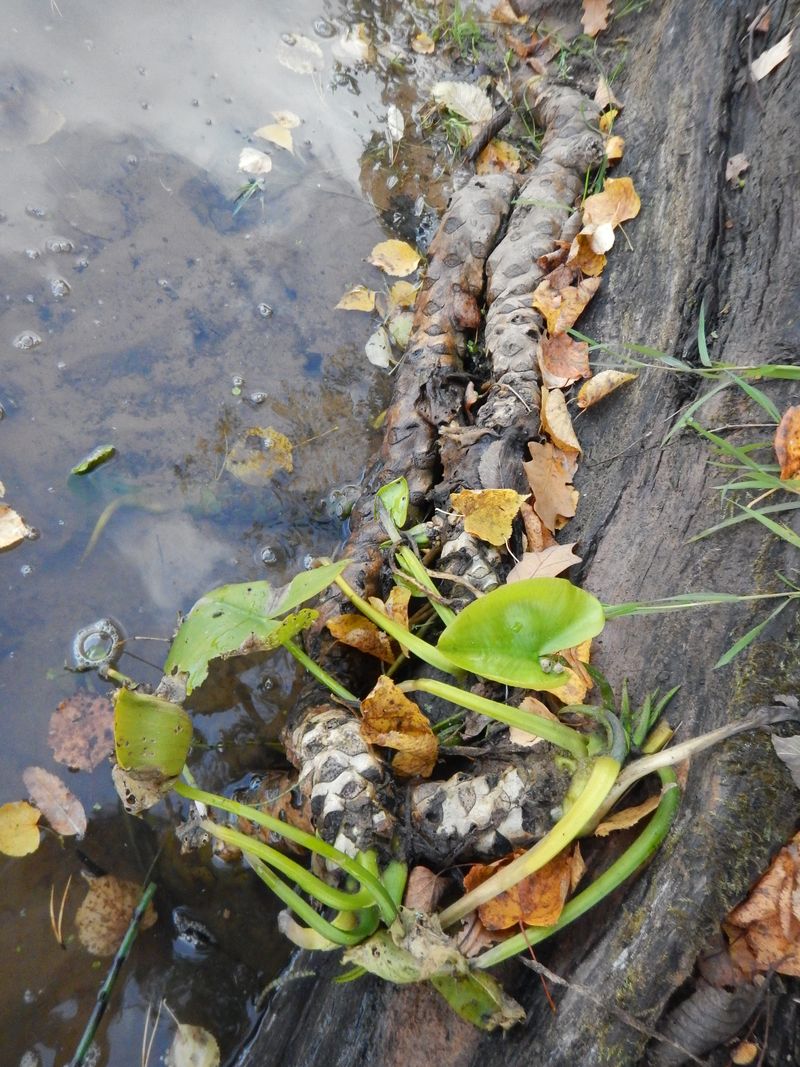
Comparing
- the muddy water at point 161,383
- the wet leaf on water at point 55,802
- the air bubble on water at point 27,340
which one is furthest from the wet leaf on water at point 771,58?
the wet leaf on water at point 55,802

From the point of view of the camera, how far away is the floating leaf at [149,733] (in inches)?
38.8

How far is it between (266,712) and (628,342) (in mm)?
1217

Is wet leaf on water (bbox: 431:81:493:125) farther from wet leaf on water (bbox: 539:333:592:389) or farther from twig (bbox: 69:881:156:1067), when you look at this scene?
twig (bbox: 69:881:156:1067)

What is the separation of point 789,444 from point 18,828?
Result: 167 cm

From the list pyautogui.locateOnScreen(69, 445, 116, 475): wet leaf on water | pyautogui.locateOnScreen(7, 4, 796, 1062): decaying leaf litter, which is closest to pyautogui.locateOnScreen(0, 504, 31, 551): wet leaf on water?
pyautogui.locateOnScreen(69, 445, 116, 475): wet leaf on water

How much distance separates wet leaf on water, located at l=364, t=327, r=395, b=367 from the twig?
4.91ft

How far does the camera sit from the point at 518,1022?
3.37 feet

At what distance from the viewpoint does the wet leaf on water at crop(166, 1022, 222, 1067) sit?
1340 mm

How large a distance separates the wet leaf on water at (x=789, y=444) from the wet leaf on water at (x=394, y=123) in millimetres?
1999

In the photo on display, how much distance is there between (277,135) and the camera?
237cm

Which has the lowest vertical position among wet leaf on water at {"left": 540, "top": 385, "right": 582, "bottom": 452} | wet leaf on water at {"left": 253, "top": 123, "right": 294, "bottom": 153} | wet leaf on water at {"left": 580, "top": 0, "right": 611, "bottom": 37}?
wet leaf on water at {"left": 540, "top": 385, "right": 582, "bottom": 452}

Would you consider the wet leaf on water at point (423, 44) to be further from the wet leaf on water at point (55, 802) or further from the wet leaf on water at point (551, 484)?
the wet leaf on water at point (55, 802)

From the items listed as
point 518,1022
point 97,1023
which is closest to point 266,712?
point 97,1023

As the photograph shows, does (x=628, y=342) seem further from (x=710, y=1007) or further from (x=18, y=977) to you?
(x=18, y=977)
